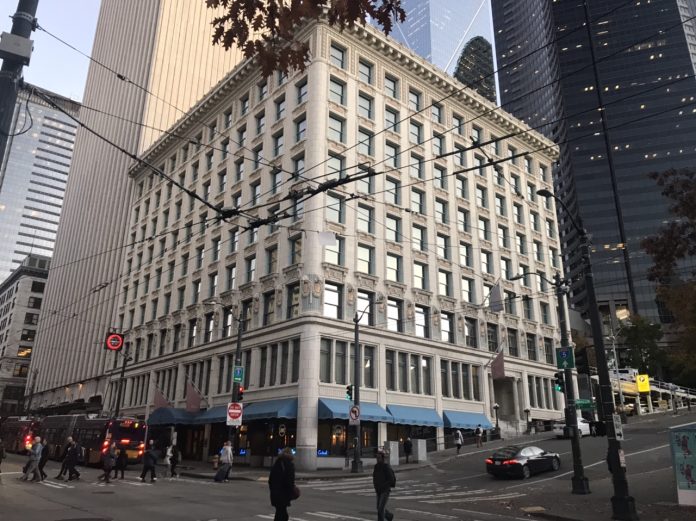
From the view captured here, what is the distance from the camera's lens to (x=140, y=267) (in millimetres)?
58094

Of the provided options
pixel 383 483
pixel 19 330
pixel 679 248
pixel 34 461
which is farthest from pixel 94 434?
pixel 19 330

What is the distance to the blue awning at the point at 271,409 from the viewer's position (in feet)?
109

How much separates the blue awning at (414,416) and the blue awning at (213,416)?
11.5 meters

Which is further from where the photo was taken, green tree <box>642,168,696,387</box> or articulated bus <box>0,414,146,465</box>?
articulated bus <box>0,414,146,465</box>

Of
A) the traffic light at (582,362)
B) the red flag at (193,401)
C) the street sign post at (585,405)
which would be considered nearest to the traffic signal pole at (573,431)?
the street sign post at (585,405)

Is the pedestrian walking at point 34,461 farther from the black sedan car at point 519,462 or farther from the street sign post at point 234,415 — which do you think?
the black sedan car at point 519,462

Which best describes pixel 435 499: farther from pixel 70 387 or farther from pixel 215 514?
pixel 70 387

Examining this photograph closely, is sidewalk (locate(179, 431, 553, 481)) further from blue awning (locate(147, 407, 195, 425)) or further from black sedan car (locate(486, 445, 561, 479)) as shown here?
black sedan car (locate(486, 445, 561, 479))

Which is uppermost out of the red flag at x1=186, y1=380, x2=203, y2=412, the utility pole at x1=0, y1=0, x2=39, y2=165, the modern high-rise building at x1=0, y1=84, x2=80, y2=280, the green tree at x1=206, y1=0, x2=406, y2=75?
the modern high-rise building at x1=0, y1=84, x2=80, y2=280

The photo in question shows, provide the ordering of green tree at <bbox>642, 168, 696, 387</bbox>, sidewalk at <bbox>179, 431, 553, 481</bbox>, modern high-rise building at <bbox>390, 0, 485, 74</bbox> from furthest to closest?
modern high-rise building at <bbox>390, 0, 485, 74</bbox>
sidewalk at <bbox>179, 431, 553, 481</bbox>
green tree at <bbox>642, 168, 696, 387</bbox>

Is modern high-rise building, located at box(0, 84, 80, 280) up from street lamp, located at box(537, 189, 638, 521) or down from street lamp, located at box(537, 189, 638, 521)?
up

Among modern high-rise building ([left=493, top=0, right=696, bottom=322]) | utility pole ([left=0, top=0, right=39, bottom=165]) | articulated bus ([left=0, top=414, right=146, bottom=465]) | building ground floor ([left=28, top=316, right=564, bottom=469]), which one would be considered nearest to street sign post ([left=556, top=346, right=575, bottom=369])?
building ground floor ([left=28, top=316, right=564, bottom=469])

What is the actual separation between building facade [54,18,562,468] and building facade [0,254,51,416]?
246 feet

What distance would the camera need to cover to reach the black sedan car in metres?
24.2
